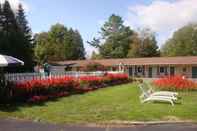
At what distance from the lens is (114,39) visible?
9475 centimetres

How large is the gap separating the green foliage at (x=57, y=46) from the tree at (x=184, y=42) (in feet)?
73.9

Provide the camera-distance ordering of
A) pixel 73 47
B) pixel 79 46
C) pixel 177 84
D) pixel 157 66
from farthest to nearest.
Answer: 1. pixel 79 46
2. pixel 73 47
3. pixel 157 66
4. pixel 177 84

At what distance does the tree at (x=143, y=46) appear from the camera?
83938 millimetres

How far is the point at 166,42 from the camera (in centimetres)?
9650

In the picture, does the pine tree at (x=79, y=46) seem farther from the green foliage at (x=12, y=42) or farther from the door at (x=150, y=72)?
the green foliage at (x=12, y=42)

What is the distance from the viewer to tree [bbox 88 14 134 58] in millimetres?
90537

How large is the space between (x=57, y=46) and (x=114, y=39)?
53.2 ft

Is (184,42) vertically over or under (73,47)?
over

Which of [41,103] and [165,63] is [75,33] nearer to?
[165,63]

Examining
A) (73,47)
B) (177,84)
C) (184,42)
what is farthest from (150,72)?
(177,84)

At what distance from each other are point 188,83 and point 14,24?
124 feet

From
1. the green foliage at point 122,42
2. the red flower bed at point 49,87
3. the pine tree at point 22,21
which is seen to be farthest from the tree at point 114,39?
the red flower bed at point 49,87

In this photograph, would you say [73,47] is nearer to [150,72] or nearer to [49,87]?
[150,72]

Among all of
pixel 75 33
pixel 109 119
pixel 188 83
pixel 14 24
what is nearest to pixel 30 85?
pixel 109 119
